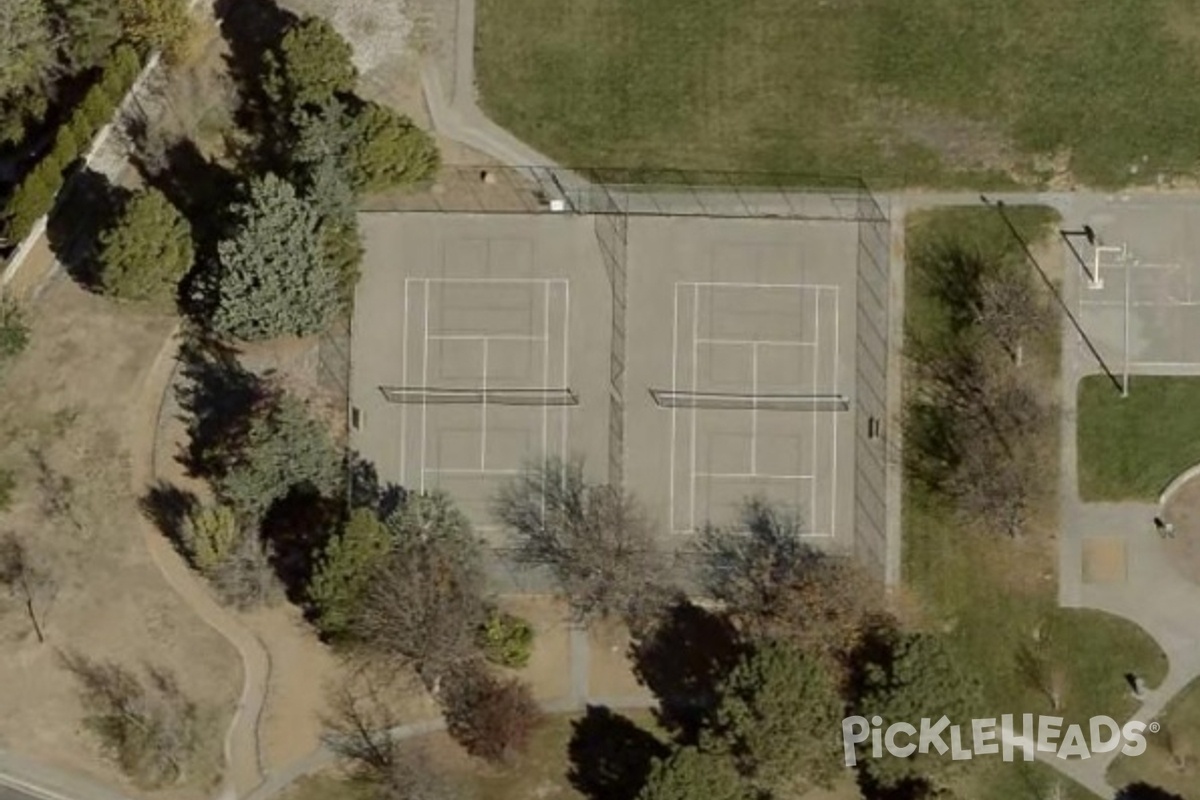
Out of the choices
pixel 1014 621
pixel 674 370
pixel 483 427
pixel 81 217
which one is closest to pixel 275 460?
pixel 483 427

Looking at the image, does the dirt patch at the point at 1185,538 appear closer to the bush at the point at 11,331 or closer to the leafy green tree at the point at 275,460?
the leafy green tree at the point at 275,460

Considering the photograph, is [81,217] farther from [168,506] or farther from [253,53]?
[168,506]

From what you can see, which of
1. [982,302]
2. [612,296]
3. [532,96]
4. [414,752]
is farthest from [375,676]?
[982,302]

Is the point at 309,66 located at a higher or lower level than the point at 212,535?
higher

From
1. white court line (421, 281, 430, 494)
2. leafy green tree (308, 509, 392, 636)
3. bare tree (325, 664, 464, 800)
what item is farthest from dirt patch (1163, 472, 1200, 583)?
leafy green tree (308, 509, 392, 636)

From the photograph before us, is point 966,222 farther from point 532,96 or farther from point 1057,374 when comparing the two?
point 532,96

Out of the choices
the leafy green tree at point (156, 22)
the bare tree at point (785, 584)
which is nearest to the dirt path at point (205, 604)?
the leafy green tree at point (156, 22)

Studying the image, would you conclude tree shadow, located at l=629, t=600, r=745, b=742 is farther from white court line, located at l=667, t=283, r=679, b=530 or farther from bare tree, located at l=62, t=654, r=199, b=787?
bare tree, located at l=62, t=654, r=199, b=787
